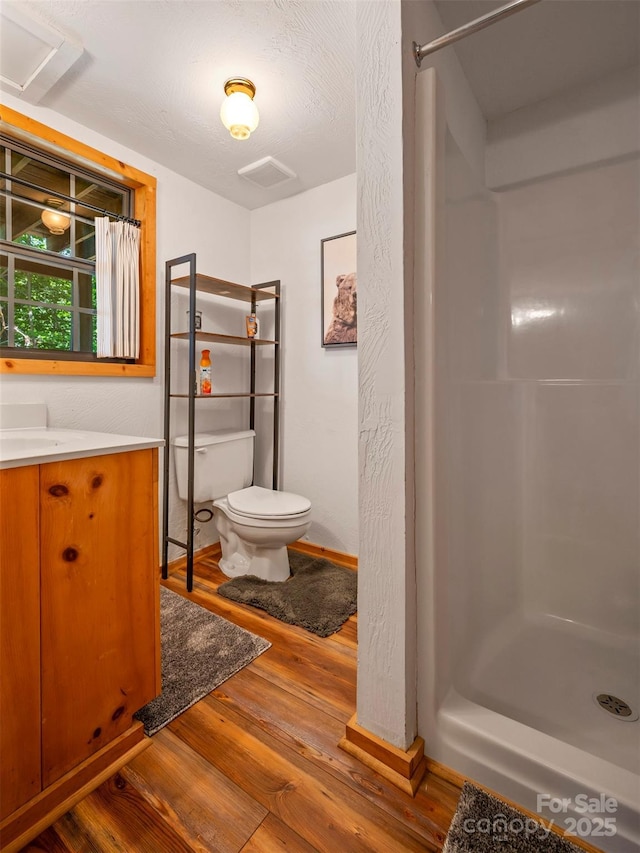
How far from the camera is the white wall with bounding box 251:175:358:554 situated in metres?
2.41

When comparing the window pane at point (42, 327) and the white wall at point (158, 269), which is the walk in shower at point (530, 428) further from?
the window pane at point (42, 327)

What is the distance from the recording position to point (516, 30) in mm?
1357

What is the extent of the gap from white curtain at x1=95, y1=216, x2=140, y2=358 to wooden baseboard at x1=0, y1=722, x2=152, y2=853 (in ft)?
5.26

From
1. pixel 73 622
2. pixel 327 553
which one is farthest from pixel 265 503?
pixel 73 622

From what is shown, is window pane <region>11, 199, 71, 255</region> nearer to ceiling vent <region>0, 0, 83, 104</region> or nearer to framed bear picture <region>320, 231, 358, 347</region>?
ceiling vent <region>0, 0, 83, 104</region>

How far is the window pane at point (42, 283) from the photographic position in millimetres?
1796

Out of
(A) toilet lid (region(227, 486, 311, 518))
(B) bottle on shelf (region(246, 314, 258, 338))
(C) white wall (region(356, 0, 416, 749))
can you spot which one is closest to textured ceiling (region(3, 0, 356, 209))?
(C) white wall (region(356, 0, 416, 749))

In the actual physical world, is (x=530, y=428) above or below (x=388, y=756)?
above

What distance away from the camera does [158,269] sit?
2.22 m

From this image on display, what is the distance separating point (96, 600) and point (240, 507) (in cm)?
106

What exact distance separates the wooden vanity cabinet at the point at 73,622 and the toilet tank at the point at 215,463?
1089 millimetres

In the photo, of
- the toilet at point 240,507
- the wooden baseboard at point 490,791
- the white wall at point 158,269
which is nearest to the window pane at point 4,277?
the white wall at point 158,269

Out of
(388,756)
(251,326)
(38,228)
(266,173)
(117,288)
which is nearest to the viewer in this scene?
(388,756)

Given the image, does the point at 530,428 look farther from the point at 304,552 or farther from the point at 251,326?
the point at 251,326
